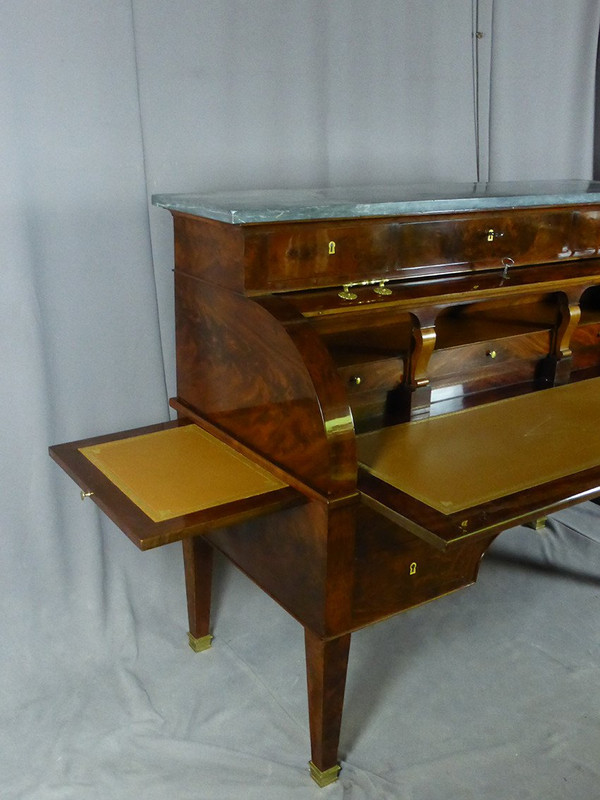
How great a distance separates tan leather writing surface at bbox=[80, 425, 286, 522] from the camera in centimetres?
174

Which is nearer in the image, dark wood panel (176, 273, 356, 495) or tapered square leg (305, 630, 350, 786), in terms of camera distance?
dark wood panel (176, 273, 356, 495)

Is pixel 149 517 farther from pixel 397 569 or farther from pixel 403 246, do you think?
pixel 403 246

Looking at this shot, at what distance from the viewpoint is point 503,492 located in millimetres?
1702

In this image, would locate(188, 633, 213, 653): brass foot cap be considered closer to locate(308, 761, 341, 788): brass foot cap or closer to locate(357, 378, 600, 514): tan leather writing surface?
locate(308, 761, 341, 788): brass foot cap

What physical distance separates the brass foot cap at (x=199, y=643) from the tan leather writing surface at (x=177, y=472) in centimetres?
74

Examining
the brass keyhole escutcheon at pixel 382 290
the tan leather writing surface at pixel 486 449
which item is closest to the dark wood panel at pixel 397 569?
the tan leather writing surface at pixel 486 449

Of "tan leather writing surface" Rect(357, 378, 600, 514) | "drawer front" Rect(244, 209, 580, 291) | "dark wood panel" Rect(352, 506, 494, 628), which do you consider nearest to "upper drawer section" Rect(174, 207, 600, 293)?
"drawer front" Rect(244, 209, 580, 291)

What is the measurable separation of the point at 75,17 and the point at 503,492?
1.61 m

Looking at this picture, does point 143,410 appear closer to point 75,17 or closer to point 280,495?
point 280,495

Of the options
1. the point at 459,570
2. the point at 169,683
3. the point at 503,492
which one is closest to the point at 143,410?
the point at 169,683

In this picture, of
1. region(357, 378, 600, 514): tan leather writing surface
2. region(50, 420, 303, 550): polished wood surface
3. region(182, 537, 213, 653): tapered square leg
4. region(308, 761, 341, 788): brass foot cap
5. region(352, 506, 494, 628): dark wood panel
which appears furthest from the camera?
region(182, 537, 213, 653): tapered square leg

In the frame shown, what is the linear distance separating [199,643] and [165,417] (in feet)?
2.30

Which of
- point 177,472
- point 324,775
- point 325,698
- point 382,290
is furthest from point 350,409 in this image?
point 324,775

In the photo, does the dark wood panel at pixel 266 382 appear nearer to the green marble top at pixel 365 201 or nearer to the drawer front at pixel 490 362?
the green marble top at pixel 365 201
